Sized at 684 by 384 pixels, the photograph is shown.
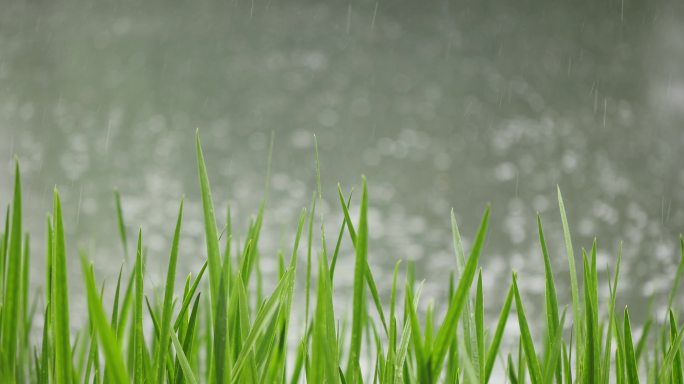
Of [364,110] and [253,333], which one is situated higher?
[364,110]

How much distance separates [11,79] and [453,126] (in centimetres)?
124

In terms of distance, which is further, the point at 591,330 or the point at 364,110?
the point at 364,110

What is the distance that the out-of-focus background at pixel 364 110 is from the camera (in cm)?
155

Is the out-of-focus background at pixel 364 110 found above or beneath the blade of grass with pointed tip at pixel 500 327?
above

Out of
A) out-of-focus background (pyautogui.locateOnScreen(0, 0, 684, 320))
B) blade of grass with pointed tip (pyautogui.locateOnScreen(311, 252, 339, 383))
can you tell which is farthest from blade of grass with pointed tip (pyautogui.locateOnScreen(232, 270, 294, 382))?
out-of-focus background (pyautogui.locateOnScreen(0, 0, 684, 320))

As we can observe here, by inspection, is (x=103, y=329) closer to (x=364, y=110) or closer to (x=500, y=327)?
(x=500, y=327)

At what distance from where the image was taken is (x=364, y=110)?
66.3 inches

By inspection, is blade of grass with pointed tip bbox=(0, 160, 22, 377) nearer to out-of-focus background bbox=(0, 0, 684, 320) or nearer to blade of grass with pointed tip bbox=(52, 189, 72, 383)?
blade of grass with pointed tip bbox=(52, 189, 72, 383)

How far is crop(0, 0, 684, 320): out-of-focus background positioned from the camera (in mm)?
1553

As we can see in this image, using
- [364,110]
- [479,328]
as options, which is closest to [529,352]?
[479,328]

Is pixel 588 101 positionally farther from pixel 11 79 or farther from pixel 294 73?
pixel 11 79

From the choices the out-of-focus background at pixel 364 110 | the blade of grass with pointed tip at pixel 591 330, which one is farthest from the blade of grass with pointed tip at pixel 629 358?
the out-of-focus background at pixel 364 110

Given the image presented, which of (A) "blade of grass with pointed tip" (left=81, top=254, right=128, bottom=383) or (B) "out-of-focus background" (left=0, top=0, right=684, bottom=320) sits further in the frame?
(B) "out-of-focus background" (left=0, top=0, right=684, bottom=320)

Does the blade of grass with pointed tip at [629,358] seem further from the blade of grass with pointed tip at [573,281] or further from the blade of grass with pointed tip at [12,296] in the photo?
the blade of grass with pointed tip at [12,296]
